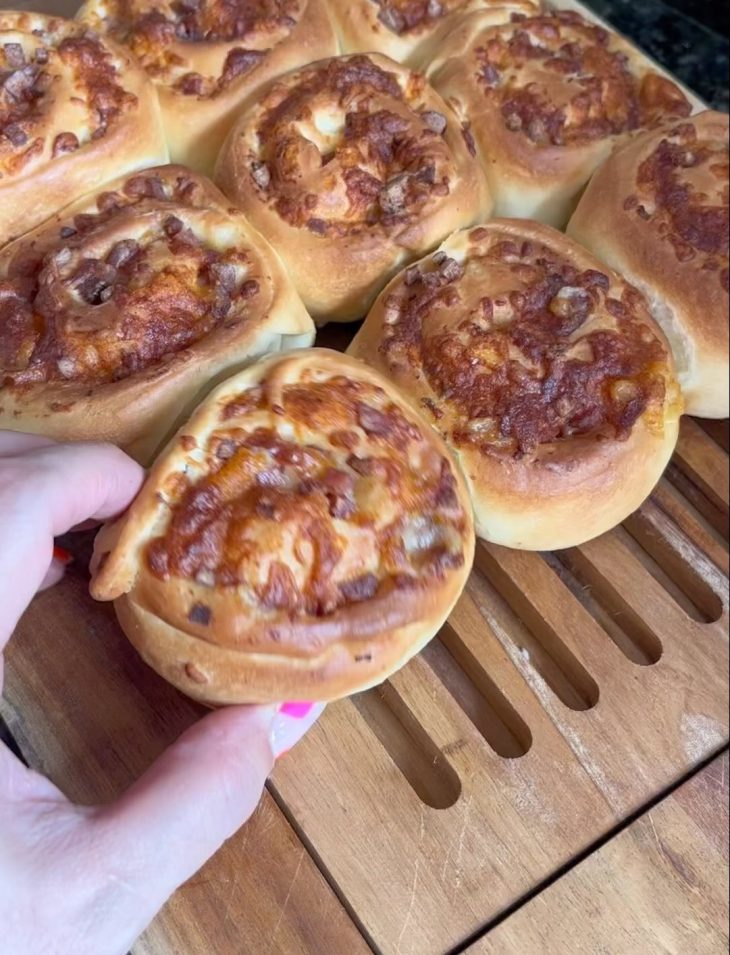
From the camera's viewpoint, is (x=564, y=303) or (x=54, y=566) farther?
(x=564, y=303)

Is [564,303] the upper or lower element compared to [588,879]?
upper

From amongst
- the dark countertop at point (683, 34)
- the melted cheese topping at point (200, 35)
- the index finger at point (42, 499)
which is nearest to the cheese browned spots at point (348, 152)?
the melted cheese topping at point (200, 35)

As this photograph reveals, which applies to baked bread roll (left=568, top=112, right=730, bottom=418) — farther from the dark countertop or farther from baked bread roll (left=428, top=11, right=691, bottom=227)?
the dark countertop

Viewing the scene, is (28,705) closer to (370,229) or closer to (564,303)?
(370,229)

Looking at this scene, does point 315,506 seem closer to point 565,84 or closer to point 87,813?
point 87,813

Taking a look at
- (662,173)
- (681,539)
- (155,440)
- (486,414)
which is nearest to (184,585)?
(155,440)

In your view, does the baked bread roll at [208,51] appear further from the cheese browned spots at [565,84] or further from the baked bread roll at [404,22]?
the cheese browned spots at [565,84]
